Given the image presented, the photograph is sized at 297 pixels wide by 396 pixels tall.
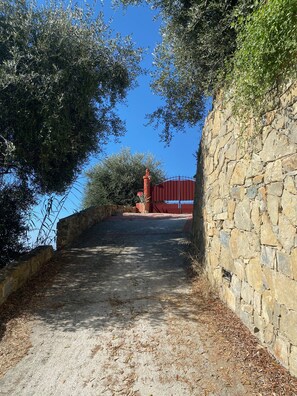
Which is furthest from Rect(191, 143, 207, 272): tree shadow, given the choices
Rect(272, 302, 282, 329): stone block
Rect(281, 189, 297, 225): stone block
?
Rect(281, 189, 297, 225): stone block

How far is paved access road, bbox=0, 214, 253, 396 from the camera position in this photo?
3.49 metres

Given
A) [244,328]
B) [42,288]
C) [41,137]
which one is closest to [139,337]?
[244,328]

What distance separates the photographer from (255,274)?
13.3 ft

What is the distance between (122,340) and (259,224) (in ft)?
6.90

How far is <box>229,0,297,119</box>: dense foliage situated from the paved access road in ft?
8.94

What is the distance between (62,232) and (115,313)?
14.2ft

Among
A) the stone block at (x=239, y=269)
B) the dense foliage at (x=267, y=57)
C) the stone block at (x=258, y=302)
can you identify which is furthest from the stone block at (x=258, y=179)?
the stone block at (x=258, y=302)

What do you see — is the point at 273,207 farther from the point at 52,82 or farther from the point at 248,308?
the point at 52,82

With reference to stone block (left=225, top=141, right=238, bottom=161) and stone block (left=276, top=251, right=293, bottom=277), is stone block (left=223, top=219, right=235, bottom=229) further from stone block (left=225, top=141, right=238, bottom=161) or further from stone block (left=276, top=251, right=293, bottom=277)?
stone block (left=276, top=251, right=293, bottom=277)

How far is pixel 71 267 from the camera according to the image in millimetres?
7254

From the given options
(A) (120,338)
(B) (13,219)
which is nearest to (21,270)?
(B) (13,219)

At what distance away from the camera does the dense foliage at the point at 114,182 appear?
18562 mm

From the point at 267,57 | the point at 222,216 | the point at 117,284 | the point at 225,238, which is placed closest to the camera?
the point at 267,57

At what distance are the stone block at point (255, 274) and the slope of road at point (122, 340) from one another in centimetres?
81
